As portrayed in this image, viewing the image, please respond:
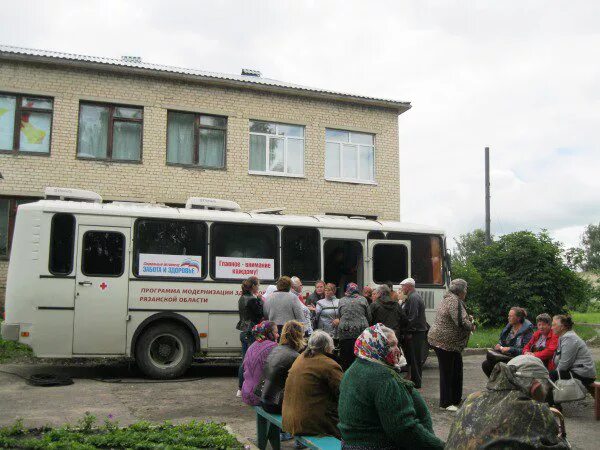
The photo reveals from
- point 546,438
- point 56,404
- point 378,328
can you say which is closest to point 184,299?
point 56,404

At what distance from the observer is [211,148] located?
1992 centimetres

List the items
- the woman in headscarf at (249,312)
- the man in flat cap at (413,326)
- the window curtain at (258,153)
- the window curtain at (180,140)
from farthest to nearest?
the window curtain at (258,153), the window curtain at (180,140), the man in flat cap at (413,326), the woman in headscarf at (249,312)

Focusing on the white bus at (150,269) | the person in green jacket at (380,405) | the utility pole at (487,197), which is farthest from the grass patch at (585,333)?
the person in green jacket at (380,405)

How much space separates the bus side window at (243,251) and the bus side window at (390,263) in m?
2.15

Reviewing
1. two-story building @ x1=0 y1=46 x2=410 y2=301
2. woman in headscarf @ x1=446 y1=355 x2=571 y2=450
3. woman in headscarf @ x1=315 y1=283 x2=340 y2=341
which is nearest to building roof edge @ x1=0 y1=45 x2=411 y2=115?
two-story building @ x1=0 y1=46 x2=410 y2=301

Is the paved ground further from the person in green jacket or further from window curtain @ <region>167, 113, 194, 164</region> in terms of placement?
window curtain @ <region>167, 113, 194, 164</region>

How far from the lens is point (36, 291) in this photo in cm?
1074

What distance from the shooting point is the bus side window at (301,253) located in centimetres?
1256

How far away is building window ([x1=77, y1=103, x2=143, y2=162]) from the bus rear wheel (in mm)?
8602

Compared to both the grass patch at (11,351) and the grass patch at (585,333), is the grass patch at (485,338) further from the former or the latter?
the grass patch at (11,351)

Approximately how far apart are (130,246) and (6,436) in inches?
214

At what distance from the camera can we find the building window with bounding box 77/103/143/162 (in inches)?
731

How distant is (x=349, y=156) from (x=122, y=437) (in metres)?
16.5

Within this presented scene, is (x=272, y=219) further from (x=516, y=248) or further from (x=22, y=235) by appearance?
(x=516, y=248)
